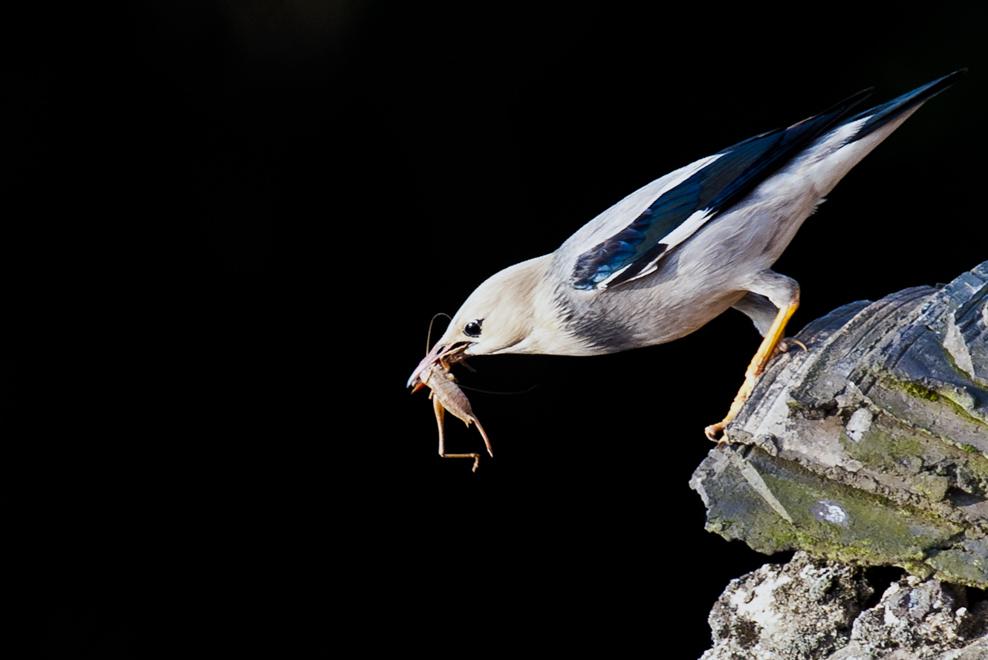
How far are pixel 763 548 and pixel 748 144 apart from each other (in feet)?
2.98

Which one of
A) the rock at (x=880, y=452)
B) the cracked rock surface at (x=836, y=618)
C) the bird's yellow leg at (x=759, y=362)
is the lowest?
the cracked rock surface at (x=836, y=618)

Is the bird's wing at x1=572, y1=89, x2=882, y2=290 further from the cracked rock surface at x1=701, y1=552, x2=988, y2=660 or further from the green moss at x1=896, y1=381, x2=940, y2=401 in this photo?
the cracked rock surface at x1=701, y1=552, x2=988, y2=660

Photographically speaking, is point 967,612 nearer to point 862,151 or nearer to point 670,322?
point 670,322

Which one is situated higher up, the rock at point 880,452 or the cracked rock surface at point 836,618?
the rock at point 880,452

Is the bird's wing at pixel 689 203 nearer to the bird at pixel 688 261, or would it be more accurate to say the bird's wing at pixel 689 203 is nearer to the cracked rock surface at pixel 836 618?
the bird at pixel 688 261

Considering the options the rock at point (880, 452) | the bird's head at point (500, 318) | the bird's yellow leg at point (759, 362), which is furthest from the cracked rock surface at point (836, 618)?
the bird's head at point (500, 318)

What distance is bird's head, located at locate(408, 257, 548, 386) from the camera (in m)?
2.24

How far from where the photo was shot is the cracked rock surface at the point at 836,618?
6.49 feet

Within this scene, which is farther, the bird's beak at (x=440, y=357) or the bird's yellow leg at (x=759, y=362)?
the bird's beak at (x=440, y=357)

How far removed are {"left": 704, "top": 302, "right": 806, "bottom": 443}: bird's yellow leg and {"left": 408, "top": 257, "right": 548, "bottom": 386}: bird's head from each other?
442mm

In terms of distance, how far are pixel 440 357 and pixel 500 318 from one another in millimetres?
180

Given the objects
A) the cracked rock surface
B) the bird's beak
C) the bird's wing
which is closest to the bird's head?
the bird's beak

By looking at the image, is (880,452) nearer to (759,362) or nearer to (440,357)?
(759,362)

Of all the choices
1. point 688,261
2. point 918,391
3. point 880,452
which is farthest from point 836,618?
point 688,261
